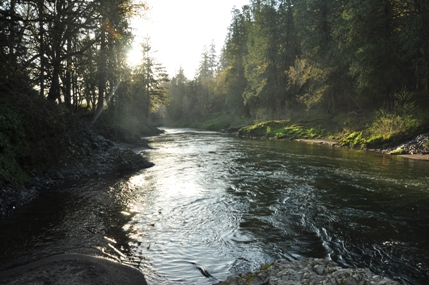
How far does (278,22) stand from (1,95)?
135ft

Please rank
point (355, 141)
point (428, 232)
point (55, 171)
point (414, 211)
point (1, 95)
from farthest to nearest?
point (355, 141), point (55, 171), point (1, 95), point (414, 211), point (428, 232)

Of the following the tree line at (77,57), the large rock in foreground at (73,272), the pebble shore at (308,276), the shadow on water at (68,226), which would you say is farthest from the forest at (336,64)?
the large rock in foreground at (73,272)

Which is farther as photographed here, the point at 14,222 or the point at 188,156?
the point at 188,156

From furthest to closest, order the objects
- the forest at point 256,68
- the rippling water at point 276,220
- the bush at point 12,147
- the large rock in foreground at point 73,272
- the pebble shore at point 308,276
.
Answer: the forest at point 256,68 → the bush at point 12,147 → the rippling water at point 276,220 → the large rock in foreground at point 73,272 → the pebble shore at point 308,276

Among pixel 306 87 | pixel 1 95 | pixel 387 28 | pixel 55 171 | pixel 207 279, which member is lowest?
pixel 207 279

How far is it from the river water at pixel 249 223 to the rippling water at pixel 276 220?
0.07 feet

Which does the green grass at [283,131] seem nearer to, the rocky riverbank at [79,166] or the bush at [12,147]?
the rocky riverbank at [79,166]

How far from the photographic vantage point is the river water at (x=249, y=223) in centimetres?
541

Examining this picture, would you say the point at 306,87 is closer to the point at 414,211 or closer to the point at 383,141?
the point at 383,141

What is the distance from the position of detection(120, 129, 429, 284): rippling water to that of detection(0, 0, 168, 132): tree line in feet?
18.7

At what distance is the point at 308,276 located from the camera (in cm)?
431

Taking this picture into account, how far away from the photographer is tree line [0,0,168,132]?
8.62 m

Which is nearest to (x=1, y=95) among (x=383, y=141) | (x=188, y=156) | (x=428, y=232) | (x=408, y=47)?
(x=188, y=156)

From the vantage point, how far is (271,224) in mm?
7301
